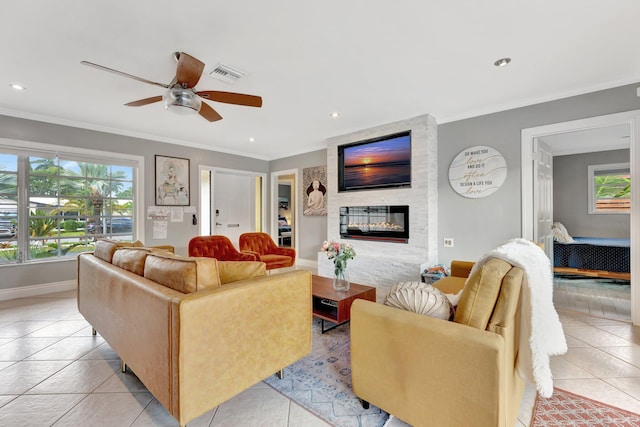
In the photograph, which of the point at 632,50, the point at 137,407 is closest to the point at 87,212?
the point at 137,407

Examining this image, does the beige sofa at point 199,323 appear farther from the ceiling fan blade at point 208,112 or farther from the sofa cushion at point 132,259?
the ceiling fan blade at point 208,112

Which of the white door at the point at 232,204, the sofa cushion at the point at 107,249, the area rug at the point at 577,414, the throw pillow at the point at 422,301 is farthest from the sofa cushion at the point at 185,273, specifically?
the white door at the point at 232,204

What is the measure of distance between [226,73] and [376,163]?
2.41 m

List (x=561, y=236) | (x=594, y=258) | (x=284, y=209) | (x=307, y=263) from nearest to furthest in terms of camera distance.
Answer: (x=594, y=258)
(x=561, y=236)
(x=307, y=263)
(x=284, y=209)

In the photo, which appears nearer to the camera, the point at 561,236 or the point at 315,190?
the point at 561,236

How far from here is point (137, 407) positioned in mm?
1584

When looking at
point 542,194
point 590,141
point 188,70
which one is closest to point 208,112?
point 188,70

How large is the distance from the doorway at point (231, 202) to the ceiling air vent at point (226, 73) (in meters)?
2.93

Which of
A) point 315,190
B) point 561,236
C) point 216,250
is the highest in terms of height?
point 315,190

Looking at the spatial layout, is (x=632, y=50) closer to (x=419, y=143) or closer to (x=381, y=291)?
(x=419, y=143)

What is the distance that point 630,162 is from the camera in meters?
2.63

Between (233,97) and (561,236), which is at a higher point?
(233,97)

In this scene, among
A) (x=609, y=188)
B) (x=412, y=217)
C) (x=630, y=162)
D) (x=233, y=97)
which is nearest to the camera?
(x=233, y=97)

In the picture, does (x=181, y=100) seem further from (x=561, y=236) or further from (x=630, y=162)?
(x=561, y=236)
